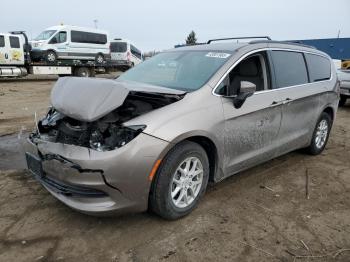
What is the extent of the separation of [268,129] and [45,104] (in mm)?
8477

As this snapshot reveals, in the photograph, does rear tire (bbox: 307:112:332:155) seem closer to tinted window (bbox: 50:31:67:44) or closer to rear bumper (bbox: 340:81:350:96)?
rear bumper (bbox: 340:81:350:96)

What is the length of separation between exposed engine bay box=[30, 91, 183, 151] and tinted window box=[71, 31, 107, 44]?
19827 millimetres

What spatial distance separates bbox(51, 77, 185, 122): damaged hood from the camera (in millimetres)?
2957

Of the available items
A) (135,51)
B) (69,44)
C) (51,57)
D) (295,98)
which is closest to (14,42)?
(51,57)

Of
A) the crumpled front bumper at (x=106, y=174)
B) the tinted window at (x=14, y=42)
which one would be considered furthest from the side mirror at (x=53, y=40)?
the crumpled front bumper at (x=106, y=174)

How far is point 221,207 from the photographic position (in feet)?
12.1

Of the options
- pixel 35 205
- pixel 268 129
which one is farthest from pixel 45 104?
pixel 268 129

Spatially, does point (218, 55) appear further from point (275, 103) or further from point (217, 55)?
point (275, 103)

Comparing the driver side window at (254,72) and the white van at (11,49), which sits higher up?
the driver side window at (254,72)

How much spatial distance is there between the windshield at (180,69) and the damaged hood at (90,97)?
39cm

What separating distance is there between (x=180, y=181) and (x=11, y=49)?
724 inches

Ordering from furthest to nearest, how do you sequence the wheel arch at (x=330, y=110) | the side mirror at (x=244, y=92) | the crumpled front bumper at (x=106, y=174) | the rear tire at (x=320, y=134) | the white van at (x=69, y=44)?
the white van at (x=69, y=44), the wheel arch at (x=330, y=110), the rear tire at (x=320, y=134), the side mirror at (x=244, y=92), the crumpled front bumper at (x=106, y=174)

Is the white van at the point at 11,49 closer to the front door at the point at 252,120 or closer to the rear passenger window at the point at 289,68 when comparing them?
the rear passenger window at the point at 289,68

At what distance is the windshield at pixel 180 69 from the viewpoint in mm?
3751
